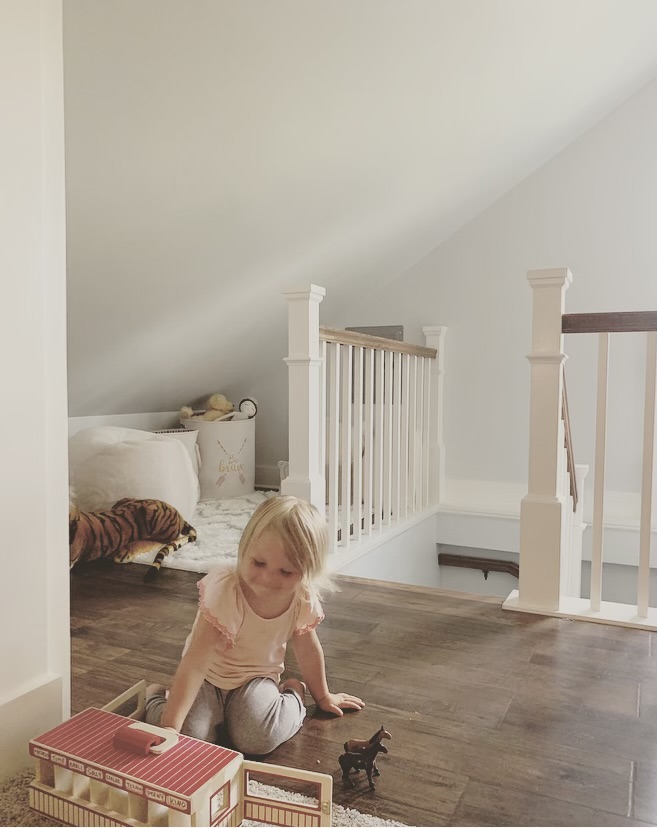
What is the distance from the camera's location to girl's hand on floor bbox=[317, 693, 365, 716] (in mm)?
1368

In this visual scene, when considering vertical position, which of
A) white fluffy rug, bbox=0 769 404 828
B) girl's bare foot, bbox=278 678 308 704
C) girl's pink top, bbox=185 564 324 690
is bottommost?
white fluffy rug, bbox=0 769 404 828

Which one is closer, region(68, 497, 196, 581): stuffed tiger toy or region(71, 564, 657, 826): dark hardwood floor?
region(71, 564, 657, 826): dark hardwood floor

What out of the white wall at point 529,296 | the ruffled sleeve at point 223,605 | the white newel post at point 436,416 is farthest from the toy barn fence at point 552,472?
the white newel post at point 436,416

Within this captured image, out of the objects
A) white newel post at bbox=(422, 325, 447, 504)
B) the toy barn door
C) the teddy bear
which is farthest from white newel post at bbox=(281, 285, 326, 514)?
the teddy bear

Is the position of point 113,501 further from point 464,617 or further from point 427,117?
point 427,117

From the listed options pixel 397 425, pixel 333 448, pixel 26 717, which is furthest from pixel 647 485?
pixel 26 717

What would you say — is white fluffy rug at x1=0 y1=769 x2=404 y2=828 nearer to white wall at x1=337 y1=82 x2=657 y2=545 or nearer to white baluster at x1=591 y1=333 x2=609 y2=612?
white baluster at x1=591 y1=333 x2=609 y2=612

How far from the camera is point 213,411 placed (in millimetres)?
4016

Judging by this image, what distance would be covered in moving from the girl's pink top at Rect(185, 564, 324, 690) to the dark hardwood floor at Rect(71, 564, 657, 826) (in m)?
0.16

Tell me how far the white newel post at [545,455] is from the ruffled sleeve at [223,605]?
109 centimetres

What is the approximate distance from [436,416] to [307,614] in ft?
9.00

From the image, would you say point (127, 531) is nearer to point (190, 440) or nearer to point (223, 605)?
point (190, 440)

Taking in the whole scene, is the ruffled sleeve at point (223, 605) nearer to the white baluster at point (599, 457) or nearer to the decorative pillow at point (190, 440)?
the white baluster at point (599, 457)

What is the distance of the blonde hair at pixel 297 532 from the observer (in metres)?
1.17
